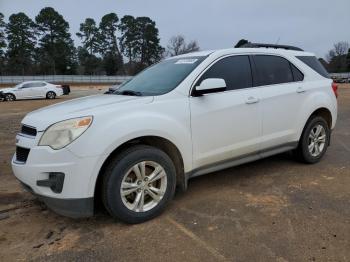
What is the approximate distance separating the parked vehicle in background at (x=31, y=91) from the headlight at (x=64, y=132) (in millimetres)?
25090

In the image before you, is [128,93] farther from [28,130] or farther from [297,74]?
→ [297,74]

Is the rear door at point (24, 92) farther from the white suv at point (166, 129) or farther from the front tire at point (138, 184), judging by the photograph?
the front tire at point (138, 184)

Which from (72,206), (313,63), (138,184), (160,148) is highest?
(313,63)

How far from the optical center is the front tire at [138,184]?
12.3ft

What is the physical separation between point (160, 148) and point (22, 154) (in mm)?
1415

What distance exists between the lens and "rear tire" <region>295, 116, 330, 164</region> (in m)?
5.81

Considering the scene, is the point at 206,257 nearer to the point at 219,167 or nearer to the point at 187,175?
the point at 187,175

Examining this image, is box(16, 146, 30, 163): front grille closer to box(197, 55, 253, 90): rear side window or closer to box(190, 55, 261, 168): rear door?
box(190, 55, 261, 168): rear door

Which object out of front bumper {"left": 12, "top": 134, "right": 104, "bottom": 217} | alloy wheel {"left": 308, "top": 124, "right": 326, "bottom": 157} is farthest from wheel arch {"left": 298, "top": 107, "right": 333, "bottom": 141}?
front bumper {"left": 12, "top": 134, "right": 104, "bottom": 217}

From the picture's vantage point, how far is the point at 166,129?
4.09 m

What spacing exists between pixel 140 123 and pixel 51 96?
86.3 ft

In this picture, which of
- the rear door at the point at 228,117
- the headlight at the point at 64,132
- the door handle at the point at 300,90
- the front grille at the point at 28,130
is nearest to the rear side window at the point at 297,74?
the door handle at the point at 300,90

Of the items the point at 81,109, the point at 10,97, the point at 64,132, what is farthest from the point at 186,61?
the point at 10,97

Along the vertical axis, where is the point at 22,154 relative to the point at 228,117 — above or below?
below
